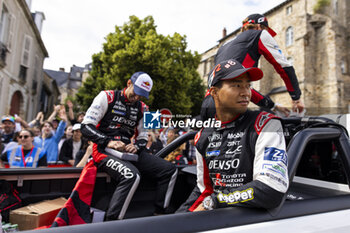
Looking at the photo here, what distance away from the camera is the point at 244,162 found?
4.54ft

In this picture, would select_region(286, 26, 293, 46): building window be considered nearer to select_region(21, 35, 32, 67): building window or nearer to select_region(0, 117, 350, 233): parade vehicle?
select_region(21, 35, 32, 67): building window

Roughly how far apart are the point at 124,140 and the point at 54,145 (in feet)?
11.0

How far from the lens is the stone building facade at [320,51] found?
28609 millimetres

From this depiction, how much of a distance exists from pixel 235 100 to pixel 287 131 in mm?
751

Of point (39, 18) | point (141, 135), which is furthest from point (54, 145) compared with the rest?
point (39, 18)

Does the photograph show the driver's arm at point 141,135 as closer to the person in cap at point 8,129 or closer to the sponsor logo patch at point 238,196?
the sponsor logo patch at point 238,196

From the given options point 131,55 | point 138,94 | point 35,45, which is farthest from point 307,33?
point 138,94

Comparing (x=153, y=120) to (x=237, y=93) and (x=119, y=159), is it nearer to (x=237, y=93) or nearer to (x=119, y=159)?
(x=119, y=159)

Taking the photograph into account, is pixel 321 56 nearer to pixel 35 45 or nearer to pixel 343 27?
pixel 343 27

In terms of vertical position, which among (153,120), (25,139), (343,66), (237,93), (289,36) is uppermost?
(289,36)

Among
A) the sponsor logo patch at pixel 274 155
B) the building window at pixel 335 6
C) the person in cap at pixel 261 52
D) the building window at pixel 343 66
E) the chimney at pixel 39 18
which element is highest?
the building window at pixel 335 6

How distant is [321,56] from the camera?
29.9 m

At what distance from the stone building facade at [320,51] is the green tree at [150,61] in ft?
49.5

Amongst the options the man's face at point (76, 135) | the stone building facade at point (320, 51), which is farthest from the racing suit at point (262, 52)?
the stone building facade at point (320, 51)
